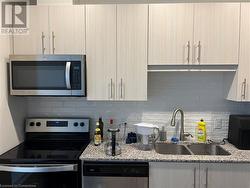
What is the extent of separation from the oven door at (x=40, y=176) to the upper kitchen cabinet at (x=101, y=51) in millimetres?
722

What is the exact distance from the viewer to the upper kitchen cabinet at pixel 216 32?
228 cm

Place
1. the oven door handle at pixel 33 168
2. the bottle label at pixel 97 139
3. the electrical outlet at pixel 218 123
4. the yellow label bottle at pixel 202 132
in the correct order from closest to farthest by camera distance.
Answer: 1. the oven door handle at pixel 33 168
2. the bottle label at pixel 97 139
3. the yellow label bottle at pixel 202 132
4. the electrical outlet at pixel 218 123

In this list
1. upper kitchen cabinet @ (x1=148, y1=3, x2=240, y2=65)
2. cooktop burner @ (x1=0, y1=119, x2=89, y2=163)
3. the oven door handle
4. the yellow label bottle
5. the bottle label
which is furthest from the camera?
the yellow label bottle

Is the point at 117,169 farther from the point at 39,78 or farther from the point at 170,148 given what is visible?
the point at 39,78

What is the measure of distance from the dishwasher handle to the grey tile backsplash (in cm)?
69

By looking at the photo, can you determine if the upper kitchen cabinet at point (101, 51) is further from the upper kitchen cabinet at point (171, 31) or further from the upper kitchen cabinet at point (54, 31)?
the upper kitchen cabinet at point (171, 31)

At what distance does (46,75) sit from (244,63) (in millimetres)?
1841

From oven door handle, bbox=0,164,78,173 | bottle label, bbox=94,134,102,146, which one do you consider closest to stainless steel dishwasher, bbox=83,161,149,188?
oven door handle, bbox=0,164,78,173

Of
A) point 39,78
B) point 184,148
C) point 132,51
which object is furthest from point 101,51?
point 184,148

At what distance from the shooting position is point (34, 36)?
92.0 inches

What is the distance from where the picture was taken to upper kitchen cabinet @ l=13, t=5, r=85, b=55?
2324 mm

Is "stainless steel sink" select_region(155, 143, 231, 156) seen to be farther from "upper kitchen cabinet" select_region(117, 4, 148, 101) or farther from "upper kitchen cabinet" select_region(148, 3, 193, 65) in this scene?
"upper kitchen cabinet" select_region(148, 3, 193, 65)

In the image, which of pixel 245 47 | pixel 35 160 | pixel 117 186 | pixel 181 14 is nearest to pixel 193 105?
pixel 245 47

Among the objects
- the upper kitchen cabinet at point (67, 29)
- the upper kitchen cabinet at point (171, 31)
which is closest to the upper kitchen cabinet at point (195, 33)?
the upper kitchen cabinet at point (171, 31)
